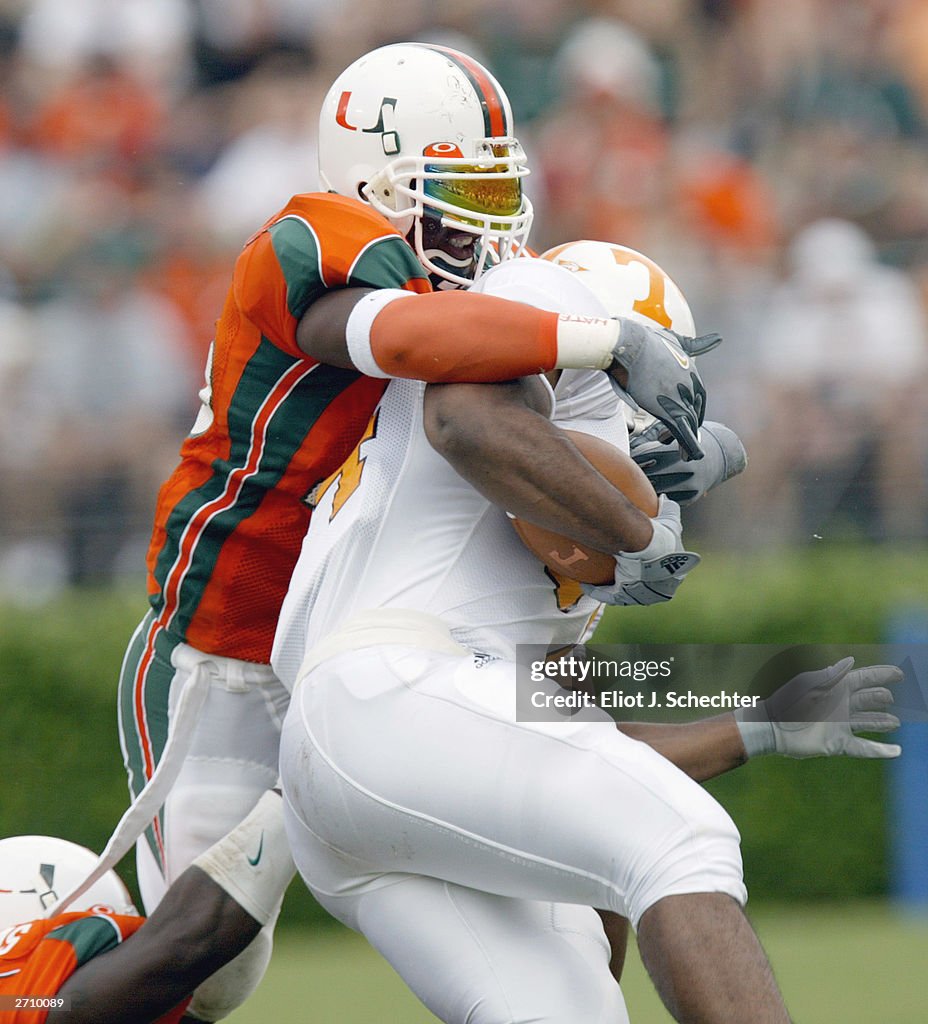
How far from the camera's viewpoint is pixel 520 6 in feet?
30.7

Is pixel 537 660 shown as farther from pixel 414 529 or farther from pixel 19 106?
pixel 19 106

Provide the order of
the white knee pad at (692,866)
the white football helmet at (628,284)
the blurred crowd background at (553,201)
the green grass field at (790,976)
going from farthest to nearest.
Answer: the blurred crowd background at (553,201) → the green grass field at (790,976) → the white football helmet at (628,284) → the white knee pad at (692,866)

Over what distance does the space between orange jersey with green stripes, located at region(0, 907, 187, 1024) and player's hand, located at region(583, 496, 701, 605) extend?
4.32ft

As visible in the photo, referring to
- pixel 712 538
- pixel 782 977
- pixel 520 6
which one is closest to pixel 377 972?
pixel 782 977

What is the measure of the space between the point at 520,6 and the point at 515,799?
7.27m

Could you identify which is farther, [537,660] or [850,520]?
[850,520]

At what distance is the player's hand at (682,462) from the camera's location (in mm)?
3062

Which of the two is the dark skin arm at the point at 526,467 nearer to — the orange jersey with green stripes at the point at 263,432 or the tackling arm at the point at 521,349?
the tackling arm at the point at 521,349

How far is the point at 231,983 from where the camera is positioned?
12.3 ft

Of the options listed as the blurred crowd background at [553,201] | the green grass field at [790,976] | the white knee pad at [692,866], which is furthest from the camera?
the blurred crowd background at [553,201]

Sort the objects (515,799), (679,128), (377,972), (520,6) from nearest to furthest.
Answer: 1. (515,799)
2. (377,972)
3. (679,128)
4. (520,6)

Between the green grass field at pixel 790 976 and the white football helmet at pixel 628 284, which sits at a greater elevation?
the white football helmet at pixel 628 284

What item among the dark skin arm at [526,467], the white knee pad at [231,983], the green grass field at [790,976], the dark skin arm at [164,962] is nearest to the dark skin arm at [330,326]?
the dark skin arm at [526,467]

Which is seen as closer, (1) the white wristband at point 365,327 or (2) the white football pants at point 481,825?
(2) the white football pants at point 481,825
